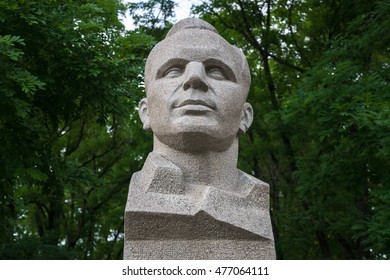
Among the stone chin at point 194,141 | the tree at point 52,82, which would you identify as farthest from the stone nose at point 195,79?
the tree at point 52,82

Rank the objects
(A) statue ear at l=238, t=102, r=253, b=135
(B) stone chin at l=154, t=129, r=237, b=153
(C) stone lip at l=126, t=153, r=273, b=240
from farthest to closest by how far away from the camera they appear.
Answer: (A) statue ear at l=238, t=102, r=253, b=135
(B) stone chin at l=154, t=129, r=237, b=153
(C) stone lip at l=126, t=153, r=273, b=240

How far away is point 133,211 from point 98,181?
15.7 feet

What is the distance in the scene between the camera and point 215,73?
554 cm

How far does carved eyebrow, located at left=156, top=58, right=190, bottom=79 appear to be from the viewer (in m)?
5.44

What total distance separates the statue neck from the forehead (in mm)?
826

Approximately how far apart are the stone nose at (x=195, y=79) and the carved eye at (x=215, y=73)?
0.56ft

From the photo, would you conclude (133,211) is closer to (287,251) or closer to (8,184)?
(8,184)

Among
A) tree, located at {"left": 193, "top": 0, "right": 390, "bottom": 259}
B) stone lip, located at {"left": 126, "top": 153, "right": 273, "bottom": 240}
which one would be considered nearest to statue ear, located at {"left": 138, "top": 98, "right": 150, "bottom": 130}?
stone lip, located at {"left": 126, "top": 153, "right": 273, "bottom": 240}

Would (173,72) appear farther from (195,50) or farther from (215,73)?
(215,73)

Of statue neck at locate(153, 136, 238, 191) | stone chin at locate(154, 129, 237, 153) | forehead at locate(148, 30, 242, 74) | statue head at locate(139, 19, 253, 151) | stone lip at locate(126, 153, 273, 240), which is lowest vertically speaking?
stone lip at locate(126, 153, 273, 240)

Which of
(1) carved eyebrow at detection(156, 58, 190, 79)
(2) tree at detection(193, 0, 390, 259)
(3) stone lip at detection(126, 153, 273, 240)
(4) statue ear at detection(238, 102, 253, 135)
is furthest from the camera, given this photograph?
(2) tree at detection(193, 0, 390, 259)

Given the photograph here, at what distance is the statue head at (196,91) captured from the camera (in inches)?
205

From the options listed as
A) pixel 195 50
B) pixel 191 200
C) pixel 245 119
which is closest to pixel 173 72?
pixel 195 50

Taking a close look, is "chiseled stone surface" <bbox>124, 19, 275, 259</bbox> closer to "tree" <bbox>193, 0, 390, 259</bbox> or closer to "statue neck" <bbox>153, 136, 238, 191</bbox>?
"statue neck" <bbox>153, 136, 238, 191</bbox>
